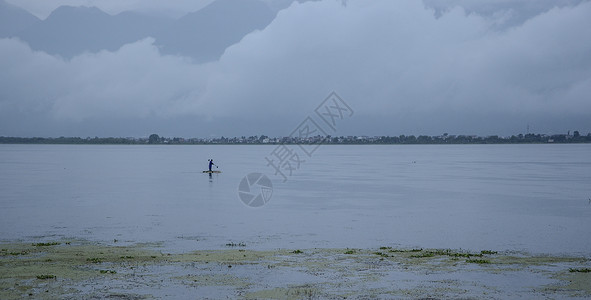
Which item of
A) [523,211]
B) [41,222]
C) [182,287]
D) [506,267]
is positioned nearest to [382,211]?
[523,211]

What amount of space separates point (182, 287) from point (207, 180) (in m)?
55.9

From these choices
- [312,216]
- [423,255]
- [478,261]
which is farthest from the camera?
[312,216]

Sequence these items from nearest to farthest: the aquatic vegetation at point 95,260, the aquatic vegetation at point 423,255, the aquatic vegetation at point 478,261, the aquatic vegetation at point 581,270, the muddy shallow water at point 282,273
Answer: the muddy shallow water at point 282,273
the aquatic vegetation at point 581,270
the aquatic vegetation at point 95,260
the aquatic vegetation at point 478,261
the aquatic vegetation at point 423,255

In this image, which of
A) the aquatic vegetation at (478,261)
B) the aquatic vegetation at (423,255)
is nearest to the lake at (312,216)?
the aquatic vegetation at (423,255)

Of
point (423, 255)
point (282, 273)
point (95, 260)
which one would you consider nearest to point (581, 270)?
point (423, 255)

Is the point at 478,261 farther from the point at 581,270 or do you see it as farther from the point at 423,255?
the point at 581,270

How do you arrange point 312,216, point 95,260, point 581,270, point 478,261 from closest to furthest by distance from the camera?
point 581,270, point 95,260, point 478,261, point 312,216

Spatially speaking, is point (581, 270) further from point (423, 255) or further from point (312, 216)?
point (312, 216)

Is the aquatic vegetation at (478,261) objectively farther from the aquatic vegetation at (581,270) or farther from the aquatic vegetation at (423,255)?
the aquatic vegetation at (581,270)

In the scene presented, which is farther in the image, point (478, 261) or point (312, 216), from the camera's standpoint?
point (312, 216)

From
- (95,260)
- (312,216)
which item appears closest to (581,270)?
(95,260)

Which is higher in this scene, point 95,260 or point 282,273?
point 95,260

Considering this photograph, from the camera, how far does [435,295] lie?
18281 mm

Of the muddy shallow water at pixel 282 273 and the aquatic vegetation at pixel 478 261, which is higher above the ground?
the muddy shallow water at pixel 282 273
